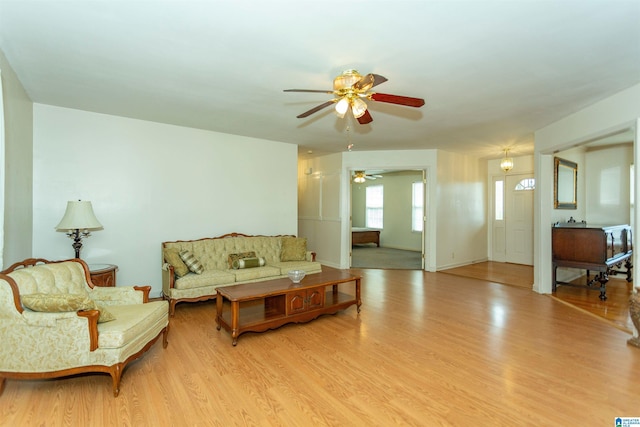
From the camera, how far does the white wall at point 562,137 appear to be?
3.44 meters

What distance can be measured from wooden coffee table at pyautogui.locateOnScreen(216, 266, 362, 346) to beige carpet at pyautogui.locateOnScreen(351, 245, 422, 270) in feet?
11.5

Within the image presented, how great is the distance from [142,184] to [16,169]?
1.53 metres

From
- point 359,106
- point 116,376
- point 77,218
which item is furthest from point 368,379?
point 77,218

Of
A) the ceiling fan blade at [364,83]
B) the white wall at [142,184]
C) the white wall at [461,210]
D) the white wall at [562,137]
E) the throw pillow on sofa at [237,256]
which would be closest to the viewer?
the ceiling fan blade at [364,83]

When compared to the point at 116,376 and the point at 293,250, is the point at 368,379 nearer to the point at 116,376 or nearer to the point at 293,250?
the point at 116,376

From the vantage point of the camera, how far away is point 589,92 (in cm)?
352

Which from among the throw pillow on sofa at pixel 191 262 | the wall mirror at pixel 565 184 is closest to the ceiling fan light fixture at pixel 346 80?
the throw pillow on sofa at pixel 191 262

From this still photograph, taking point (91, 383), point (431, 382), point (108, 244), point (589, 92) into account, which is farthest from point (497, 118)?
point (108, 244)

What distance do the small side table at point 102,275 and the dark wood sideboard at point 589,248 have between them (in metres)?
6.35

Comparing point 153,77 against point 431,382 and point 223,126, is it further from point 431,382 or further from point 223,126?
point 431,382

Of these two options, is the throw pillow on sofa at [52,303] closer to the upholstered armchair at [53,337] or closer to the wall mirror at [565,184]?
the upholstered armchair at [53,337]

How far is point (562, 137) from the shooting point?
Result: 14.6ft

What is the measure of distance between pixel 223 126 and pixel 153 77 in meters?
1.81

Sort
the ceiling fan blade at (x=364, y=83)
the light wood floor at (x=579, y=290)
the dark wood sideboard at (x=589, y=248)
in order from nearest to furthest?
the ceiling fan blade at (x=364, y=83), the light wood floor at (x=579, y=290), the dark wood sideboard at (x=589, y=248)
